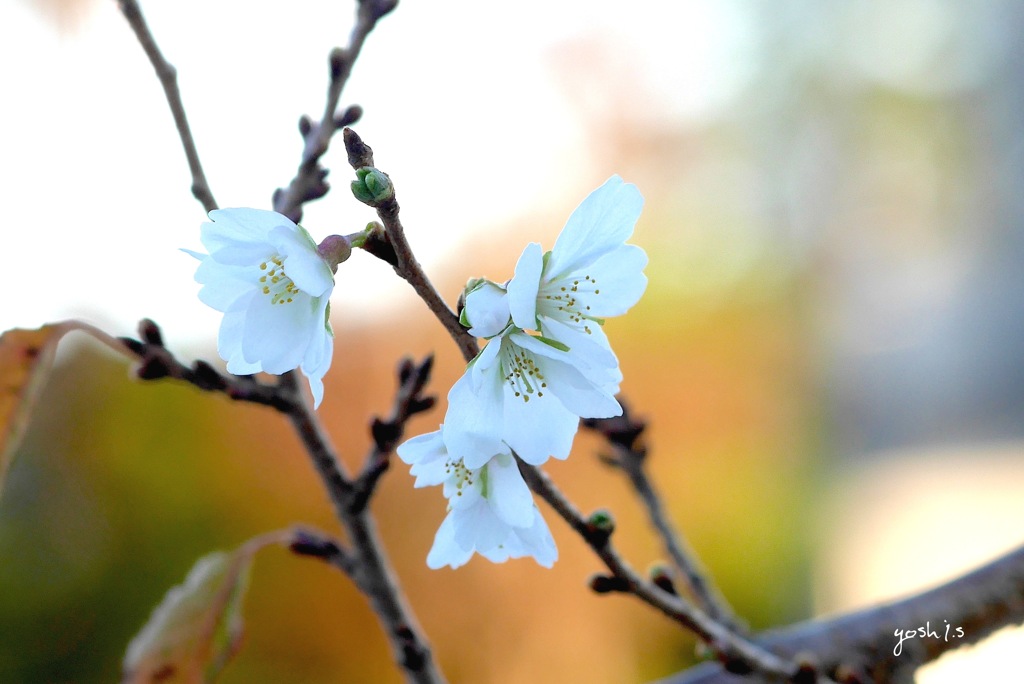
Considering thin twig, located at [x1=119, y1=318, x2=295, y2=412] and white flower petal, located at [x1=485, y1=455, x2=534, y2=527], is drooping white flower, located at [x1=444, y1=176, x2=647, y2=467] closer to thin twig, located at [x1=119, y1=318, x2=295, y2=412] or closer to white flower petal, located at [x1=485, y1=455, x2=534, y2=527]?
white flower petal, located at [x1=485, y1=455, x2=534, y2=527]

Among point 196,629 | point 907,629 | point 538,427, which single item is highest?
point 538,427

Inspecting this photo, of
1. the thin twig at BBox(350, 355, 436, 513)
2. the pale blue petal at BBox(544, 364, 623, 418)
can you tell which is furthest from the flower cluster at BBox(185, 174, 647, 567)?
the thin twig at BBox(350, 355, 436, 513)

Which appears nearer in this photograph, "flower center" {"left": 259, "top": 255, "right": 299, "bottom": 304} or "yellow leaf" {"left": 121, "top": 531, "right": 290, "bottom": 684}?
"flower center" {"left": 259, "top": 255, "right": 299, "bottom": 304}

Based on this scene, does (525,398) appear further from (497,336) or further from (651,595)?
(651,595)

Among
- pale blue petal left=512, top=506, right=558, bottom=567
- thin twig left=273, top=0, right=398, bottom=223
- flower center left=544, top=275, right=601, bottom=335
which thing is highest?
thin twig left=273, top=0, right=398, bottom=223

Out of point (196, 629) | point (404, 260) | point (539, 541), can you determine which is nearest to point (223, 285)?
point (404, 260)

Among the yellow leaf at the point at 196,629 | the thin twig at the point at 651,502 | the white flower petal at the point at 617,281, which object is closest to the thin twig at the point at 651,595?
the white flower petal at the point at 617,281

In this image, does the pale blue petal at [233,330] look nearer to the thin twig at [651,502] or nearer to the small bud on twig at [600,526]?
the small bud on twig at [600,526]
